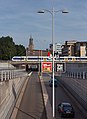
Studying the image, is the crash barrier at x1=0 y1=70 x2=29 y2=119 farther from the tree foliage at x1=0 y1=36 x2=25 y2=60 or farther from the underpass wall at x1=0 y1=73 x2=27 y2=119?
the tree foliage at x1=0 y1=36 x2=25 y2=60

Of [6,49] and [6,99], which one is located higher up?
Result: [6,49]

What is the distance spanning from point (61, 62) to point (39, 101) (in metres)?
100

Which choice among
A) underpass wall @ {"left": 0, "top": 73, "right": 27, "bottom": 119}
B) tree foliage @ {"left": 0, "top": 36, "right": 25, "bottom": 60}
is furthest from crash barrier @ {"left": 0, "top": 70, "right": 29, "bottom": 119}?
tree foliage @ {"left": 0, "top": 36, "right": 25, "bottom": 60}

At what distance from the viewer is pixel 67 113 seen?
3234cm

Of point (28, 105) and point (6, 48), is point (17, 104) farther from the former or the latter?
point (6, 48)

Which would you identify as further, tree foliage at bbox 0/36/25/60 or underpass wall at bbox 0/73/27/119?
tree foliage at bbox 0/36/25/60

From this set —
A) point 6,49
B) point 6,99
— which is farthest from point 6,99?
point 6,49

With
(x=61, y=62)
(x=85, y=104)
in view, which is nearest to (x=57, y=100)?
(x=85, y=104)

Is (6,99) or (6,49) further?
(6,49)

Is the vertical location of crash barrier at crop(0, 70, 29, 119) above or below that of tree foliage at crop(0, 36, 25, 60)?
below

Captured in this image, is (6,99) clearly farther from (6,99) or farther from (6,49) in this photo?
(6,49)

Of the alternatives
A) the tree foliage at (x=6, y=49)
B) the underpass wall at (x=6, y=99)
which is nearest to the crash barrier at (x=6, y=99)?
the underpass wall at (x=6, y=99)

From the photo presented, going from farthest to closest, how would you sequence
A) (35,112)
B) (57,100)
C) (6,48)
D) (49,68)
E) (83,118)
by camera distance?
(6,48)
(57,100)
(49,68)
(35,112)
(83,118)

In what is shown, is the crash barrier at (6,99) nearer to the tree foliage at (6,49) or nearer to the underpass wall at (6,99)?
the underpass wall at (6,99)
